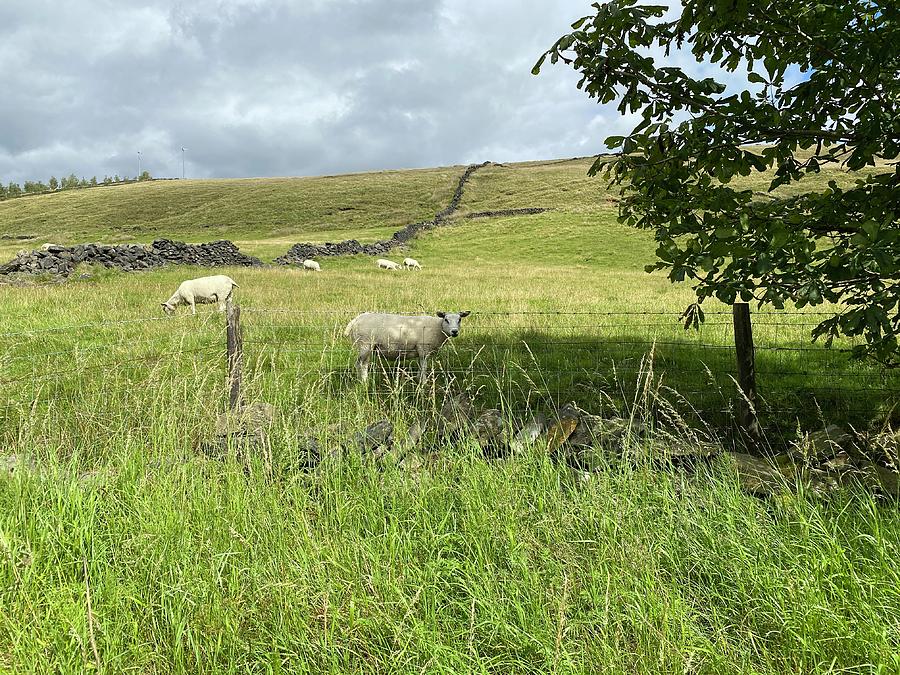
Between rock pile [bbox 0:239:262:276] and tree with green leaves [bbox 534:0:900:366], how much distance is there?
2449 cm

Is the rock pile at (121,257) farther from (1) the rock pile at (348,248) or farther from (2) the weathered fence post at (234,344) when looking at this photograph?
(2) the weathered fence post at (234,344)

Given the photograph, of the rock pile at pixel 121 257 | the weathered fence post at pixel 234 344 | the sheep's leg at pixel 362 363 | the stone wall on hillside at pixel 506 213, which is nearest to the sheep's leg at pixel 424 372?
the sheep's leg at pixel 362 363

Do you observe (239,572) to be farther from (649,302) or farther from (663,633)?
(649,302)

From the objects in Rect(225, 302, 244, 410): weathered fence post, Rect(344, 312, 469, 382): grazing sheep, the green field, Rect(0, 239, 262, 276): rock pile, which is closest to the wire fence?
Rect(225, 302, 244, 410): weathered fence post

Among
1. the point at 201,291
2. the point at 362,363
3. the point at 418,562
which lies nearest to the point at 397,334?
the point at 362,363

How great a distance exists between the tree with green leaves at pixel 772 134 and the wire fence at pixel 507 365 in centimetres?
114

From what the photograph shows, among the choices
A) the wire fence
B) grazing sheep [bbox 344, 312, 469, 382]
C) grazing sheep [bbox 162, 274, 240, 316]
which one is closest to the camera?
the wire fence

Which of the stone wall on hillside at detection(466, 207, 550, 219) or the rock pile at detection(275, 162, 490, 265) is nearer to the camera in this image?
the rock pile at detection(275, 162, 490, 265)

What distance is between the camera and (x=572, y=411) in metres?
5.46

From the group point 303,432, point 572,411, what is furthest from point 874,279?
point 303,432

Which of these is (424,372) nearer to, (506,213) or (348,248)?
(348,248)

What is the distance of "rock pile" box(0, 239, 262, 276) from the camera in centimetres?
2317

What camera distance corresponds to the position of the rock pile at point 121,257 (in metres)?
23.2

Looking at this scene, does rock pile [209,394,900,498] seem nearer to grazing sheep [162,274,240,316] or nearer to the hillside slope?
grazing sheep [162,274,240,316]
